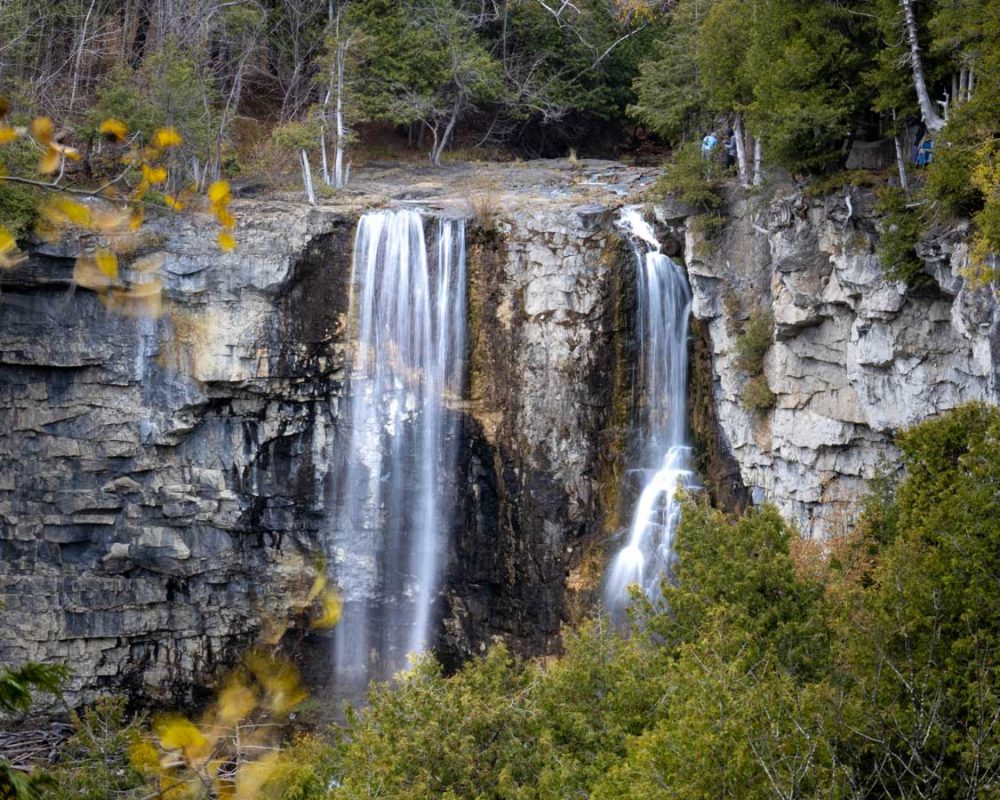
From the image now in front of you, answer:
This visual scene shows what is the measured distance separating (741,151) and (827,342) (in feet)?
13.5

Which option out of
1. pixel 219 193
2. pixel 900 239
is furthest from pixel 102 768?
pixel 900 239

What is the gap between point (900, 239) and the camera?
1622cm

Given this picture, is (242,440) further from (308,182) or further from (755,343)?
(755,343)

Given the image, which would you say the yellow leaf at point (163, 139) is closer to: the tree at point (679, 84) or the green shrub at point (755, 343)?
the green shrub at point (755, 343)

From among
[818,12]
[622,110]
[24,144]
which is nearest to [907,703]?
[818,12]

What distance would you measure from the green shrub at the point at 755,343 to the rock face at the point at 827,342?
0.30 feet

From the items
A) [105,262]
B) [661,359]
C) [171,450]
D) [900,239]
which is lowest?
[171,450]

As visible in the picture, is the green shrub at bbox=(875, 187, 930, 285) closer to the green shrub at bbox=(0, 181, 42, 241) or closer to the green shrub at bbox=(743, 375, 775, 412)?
the green shrub at bbox=(743, 375, 775, 412)

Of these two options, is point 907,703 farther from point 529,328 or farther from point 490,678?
point 529,328

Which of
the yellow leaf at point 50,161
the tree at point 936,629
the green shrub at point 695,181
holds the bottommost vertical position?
the tree at point 936,629

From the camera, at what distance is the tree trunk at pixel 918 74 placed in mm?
15617

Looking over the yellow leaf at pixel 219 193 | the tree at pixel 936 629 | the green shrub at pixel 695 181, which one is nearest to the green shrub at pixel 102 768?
the tree at pixel 936 629

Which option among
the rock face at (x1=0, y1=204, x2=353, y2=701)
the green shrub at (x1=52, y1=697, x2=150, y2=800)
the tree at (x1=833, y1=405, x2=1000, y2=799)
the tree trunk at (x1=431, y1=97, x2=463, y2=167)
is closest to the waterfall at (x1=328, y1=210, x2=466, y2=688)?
the rock face at (x1=0, y1=204, x2=353, y2=701)

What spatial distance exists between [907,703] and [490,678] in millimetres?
4840
